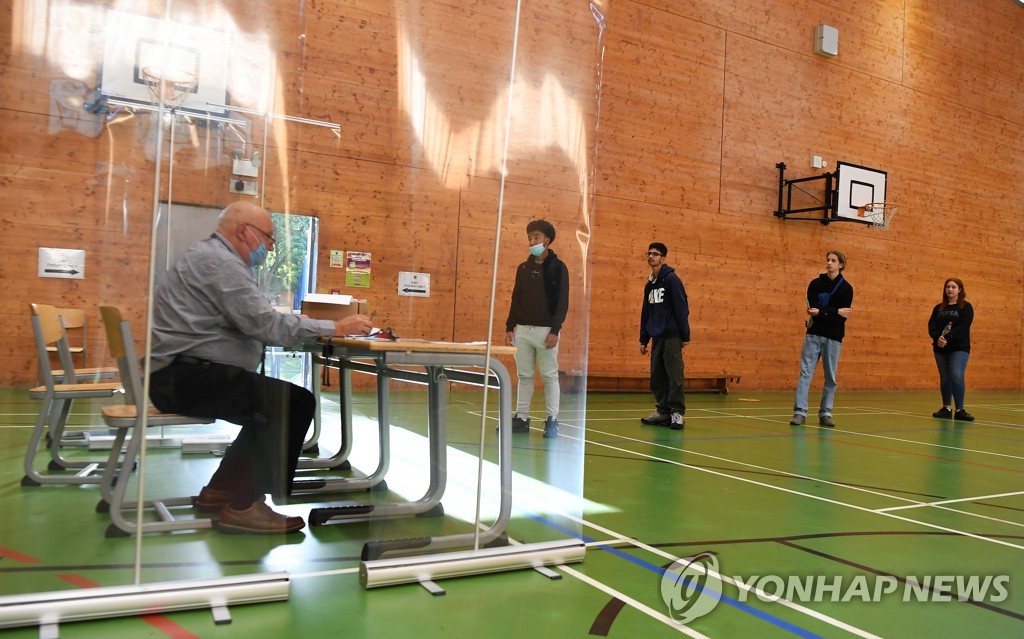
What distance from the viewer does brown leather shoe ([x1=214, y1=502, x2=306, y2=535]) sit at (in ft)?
9.49

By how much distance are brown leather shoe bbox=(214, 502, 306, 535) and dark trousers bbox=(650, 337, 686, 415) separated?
14.0 feet

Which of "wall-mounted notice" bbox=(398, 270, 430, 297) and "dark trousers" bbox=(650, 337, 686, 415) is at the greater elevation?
"wall-mounted notice" bbox=(398, 270, 430, 297)

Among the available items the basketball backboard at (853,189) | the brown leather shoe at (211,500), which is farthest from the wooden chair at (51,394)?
the basketball backboard at (853,189)

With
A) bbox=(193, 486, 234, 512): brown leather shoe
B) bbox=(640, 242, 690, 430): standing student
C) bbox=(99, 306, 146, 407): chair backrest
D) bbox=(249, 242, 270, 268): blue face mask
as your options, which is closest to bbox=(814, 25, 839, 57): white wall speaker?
bbox=(640, 242, 690, 430): standing student

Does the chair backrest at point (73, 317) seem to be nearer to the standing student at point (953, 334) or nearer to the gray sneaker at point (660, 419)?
the gray sneaker at point (660, 419)

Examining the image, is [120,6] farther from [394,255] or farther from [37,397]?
[37,397]

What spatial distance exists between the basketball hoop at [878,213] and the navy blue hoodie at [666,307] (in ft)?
23.8

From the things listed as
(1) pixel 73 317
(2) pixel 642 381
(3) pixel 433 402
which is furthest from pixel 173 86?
(2) pixel 642 381

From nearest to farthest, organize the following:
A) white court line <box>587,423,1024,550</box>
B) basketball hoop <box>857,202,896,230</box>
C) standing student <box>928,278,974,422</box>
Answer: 1. white court line <box>587,423,1024,550</box>
2. standing student <box>928,278,974,422</box>
3. basketball hoop <box>857,202,896,230</box>

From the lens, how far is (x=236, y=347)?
285cm

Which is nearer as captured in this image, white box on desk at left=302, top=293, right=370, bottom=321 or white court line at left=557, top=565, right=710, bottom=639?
white court line at left=557, top=565, right=710, bottom=639

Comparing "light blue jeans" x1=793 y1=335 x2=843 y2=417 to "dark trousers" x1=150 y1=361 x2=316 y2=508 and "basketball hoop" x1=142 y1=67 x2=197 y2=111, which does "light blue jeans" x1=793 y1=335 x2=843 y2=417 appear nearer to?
"dark trousers" x1=150 y1=361 x2=316 y2=508

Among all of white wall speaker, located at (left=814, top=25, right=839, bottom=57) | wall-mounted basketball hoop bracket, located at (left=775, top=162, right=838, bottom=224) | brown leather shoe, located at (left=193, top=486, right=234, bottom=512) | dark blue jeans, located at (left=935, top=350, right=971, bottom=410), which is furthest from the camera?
Answer: white wall speaker, located at (left=814, top=25, right=839, bottom=57)

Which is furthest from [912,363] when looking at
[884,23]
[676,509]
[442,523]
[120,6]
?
[120,6]
